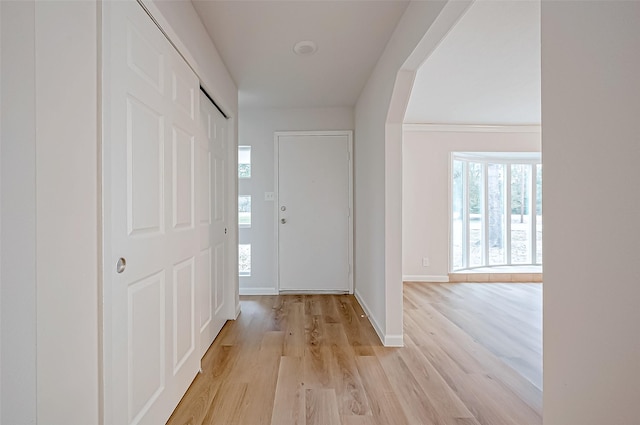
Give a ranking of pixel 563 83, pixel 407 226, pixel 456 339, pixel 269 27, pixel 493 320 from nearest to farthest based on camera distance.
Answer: pixel 563 83 → pixel 269 27 → pixel 456 339 → pixel 493 320 → pixel 407 226

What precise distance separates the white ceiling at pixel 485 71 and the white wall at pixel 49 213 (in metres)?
1.85

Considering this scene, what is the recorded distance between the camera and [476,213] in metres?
4.94

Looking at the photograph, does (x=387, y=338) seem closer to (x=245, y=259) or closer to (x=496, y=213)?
(x=245, y=259)

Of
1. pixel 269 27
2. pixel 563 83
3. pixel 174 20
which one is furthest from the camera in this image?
pixel 269 27

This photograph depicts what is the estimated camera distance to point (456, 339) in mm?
2543

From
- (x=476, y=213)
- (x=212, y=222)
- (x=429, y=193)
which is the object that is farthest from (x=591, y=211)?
(x=476, y=213)

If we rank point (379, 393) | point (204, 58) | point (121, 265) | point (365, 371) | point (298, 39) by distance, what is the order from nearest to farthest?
point (121, 265)
point (379, 393)
point (365, 371)
point (204, 58)
point (298, 39)

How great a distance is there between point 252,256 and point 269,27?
8.58 feet

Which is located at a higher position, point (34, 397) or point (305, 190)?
point (305, 190)

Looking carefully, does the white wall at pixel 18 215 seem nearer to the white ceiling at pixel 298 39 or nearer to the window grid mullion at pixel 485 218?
the white ceiling at pixel 298 39

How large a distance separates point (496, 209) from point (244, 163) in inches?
156

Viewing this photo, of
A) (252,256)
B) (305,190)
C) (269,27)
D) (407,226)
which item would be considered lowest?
(252,256)

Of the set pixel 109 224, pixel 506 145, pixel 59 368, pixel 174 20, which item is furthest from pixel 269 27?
pixel 506 145

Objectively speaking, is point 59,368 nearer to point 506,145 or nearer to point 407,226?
point 407,226
